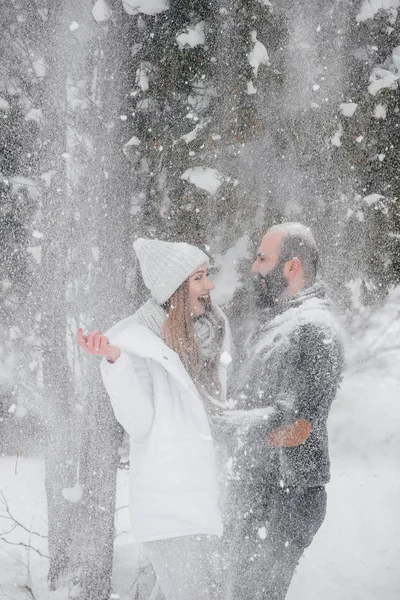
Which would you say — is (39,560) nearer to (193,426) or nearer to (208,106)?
(193,426)

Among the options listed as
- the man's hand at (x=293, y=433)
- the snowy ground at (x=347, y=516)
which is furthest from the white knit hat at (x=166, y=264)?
the snowy ground at (x=347, y=516)

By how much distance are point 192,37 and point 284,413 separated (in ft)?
6.85

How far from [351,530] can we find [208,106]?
3783 mm

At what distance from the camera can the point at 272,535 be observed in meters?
2.46

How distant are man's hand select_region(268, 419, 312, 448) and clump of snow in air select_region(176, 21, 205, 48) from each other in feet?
6.89

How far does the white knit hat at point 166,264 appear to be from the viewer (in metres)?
2.29

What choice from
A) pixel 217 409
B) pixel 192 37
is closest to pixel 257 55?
pixel 192 37

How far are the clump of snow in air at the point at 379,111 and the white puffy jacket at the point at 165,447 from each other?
2351mm

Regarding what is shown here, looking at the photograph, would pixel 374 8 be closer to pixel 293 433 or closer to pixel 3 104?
pixel 3 104

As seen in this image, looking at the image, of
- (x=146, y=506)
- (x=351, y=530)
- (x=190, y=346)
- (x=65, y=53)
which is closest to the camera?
(x=146, y=506)

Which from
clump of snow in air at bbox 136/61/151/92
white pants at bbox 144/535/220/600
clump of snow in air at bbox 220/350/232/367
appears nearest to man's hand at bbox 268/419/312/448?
clump of snow in air at bbox 220/350/232/367

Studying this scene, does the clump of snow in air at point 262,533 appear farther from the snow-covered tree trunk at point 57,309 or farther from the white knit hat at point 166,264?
the snow-covered tree trunk at point 57,309

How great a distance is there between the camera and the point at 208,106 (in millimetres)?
3168

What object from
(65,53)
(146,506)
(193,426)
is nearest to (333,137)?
(65,53)
